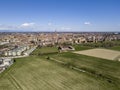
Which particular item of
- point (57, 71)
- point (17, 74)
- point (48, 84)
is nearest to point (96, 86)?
point (48, 84)

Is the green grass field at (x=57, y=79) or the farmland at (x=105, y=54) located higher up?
the farmland at (x=105, y=54)

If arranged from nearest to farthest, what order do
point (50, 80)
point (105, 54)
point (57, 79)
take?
1. point (50, 80)
2. point (57, 79)
3. point (105, 54)

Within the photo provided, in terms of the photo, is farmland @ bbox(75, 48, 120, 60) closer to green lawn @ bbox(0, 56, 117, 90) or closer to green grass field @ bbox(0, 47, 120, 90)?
green grass field @ bbox(0, 47, 120, 90)

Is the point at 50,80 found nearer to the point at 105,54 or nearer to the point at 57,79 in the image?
the point at 57,79

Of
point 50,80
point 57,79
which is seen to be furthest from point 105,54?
point 50,80

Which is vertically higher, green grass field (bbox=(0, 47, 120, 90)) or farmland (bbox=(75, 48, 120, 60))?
farmland (bbox=(75, 48, 120, 60))

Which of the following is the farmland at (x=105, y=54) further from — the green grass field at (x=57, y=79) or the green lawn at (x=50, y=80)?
the green lawn at (x=50, y=80)

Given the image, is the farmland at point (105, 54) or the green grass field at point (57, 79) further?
the farmland at point (105, 54)

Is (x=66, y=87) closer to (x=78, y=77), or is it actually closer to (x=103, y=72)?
(x=78, y=77)

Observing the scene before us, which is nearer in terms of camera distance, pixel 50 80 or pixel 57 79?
pixel 50 80

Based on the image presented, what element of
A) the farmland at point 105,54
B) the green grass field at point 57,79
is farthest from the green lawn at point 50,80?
the farmland at point 105,54

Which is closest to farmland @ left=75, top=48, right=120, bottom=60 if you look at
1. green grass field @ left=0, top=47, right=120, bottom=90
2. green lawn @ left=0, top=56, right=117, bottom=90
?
green grass field @ left=0, top=47, right=120, bottom=90
